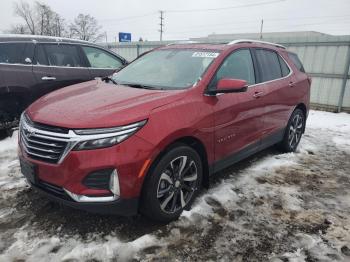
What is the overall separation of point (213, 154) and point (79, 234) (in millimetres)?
1591

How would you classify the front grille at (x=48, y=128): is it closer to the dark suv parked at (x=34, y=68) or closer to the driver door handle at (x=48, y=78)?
the dark suv parked at (x=34, y=68)

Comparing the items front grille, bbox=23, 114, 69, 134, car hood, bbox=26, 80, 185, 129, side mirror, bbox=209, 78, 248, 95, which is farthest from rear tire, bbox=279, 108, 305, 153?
front grille, bbox=23, 114, 69, 134

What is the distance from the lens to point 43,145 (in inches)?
112

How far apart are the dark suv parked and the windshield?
221cm

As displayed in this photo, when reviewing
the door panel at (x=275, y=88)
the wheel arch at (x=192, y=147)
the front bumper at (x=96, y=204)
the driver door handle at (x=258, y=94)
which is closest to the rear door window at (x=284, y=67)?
the door panel at (x=275, y=88)

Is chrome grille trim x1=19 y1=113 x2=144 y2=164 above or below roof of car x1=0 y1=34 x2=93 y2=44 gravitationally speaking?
below

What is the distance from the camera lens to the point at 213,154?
3.67 m

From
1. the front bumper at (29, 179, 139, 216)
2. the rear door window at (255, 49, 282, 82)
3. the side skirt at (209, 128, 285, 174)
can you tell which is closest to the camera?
the front bumper at (29, 179, 139, 216)

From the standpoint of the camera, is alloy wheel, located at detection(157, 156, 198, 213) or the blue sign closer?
alloy wheel, located at detection(157, 156, 198, 213)

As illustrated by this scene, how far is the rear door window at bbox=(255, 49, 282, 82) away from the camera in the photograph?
4.65m

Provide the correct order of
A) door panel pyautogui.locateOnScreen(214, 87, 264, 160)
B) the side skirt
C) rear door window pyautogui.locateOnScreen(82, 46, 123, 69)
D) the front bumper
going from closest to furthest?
the front bumper
door panel pyautogui.locateOnScreen(214, 87, 264, 160)
the side skirt
rear door window pyautogui.locateOnScreen(82, 46, 123, 69)

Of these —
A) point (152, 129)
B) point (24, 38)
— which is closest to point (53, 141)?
point (152, 129)

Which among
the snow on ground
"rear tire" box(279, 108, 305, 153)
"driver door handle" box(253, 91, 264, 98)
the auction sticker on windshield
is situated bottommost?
the snow on ground

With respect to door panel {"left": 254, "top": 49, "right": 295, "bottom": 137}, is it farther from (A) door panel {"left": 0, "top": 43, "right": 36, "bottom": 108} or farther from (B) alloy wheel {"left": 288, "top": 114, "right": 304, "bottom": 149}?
(A) door panel {"left": 0, "top": 43, "right": 36, "bottom": 108}
